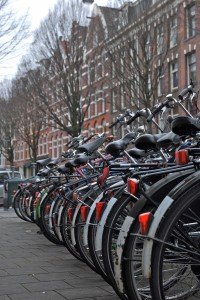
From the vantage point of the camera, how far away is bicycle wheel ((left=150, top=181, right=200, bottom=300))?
2.90 meters

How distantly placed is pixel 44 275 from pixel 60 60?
23.0 metres

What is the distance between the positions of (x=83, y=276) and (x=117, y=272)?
2192 mm

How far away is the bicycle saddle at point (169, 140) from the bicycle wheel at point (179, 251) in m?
0.80

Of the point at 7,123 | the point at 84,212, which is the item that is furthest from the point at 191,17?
the point at 7,123

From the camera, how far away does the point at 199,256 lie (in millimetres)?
3154

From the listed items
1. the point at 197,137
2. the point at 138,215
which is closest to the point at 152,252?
the point at 138,215

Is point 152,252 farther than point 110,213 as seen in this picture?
No

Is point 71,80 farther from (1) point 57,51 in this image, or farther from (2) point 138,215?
(2) point 138,215

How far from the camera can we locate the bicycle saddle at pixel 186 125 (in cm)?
335

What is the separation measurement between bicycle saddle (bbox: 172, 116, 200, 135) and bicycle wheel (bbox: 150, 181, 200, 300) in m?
0.48

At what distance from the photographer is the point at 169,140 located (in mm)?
3904

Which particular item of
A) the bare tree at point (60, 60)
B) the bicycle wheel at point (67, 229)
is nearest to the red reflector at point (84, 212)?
the bicycle wheel at point (67, 229)

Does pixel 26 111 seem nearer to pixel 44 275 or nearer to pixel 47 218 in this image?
pixel 47 218

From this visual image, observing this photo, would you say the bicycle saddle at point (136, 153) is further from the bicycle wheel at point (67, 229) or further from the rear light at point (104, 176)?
the bicycle wheel at point (67, 229)
